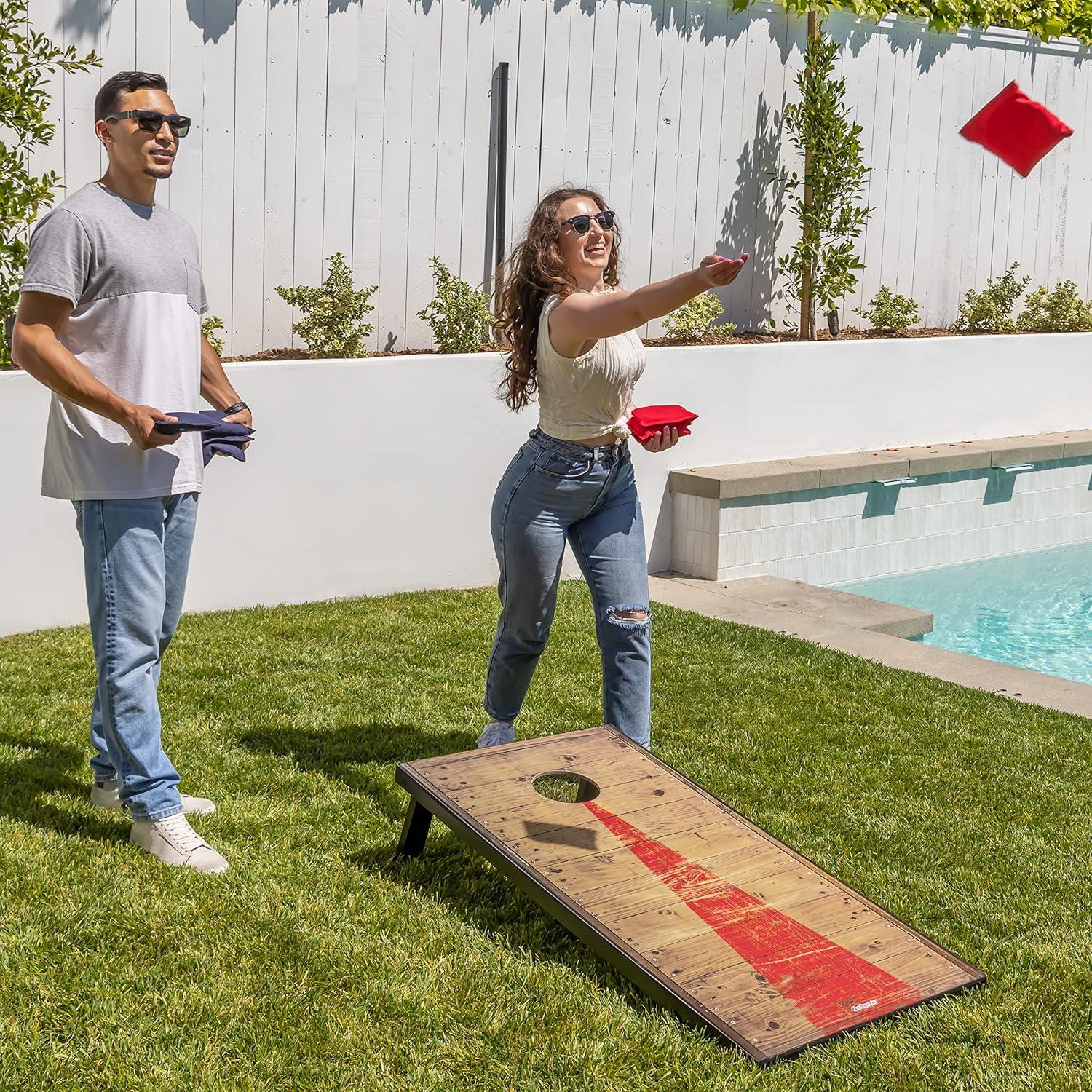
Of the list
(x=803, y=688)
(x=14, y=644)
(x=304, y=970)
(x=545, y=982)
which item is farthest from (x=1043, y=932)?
(x=14, y=644)

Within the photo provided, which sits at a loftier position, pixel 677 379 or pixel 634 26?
pixel 634 26

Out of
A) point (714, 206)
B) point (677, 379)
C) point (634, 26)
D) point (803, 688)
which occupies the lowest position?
point (803, 688)

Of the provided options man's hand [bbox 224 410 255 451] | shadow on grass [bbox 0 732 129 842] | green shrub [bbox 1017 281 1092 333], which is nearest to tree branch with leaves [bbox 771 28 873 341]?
green shrub [bbox 1017 281 1092 333]

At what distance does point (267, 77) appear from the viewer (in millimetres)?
7371

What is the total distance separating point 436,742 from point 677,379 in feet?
12.8

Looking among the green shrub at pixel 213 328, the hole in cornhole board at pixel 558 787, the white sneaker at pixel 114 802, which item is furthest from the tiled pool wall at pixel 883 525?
the white sneaker at pixel 114 802

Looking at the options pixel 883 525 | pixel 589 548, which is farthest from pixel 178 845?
pixel 883 525

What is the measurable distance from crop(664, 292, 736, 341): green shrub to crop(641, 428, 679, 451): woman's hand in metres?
4.68

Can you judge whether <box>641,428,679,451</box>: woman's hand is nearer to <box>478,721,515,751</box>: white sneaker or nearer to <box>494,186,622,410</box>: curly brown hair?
<box>494,186,622,410</box>: curly brown hair

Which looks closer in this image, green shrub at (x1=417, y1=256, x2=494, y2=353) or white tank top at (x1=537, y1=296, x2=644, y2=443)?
white tank top at (x1=537, y1=296, x2=644, y2=443)

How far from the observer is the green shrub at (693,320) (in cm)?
879

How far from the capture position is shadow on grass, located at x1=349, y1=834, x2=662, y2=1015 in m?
3.20

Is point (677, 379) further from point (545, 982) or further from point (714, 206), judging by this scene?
point (545, 982)

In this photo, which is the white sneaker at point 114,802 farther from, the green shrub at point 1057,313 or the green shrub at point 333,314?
the green shrub at point 1057,313
